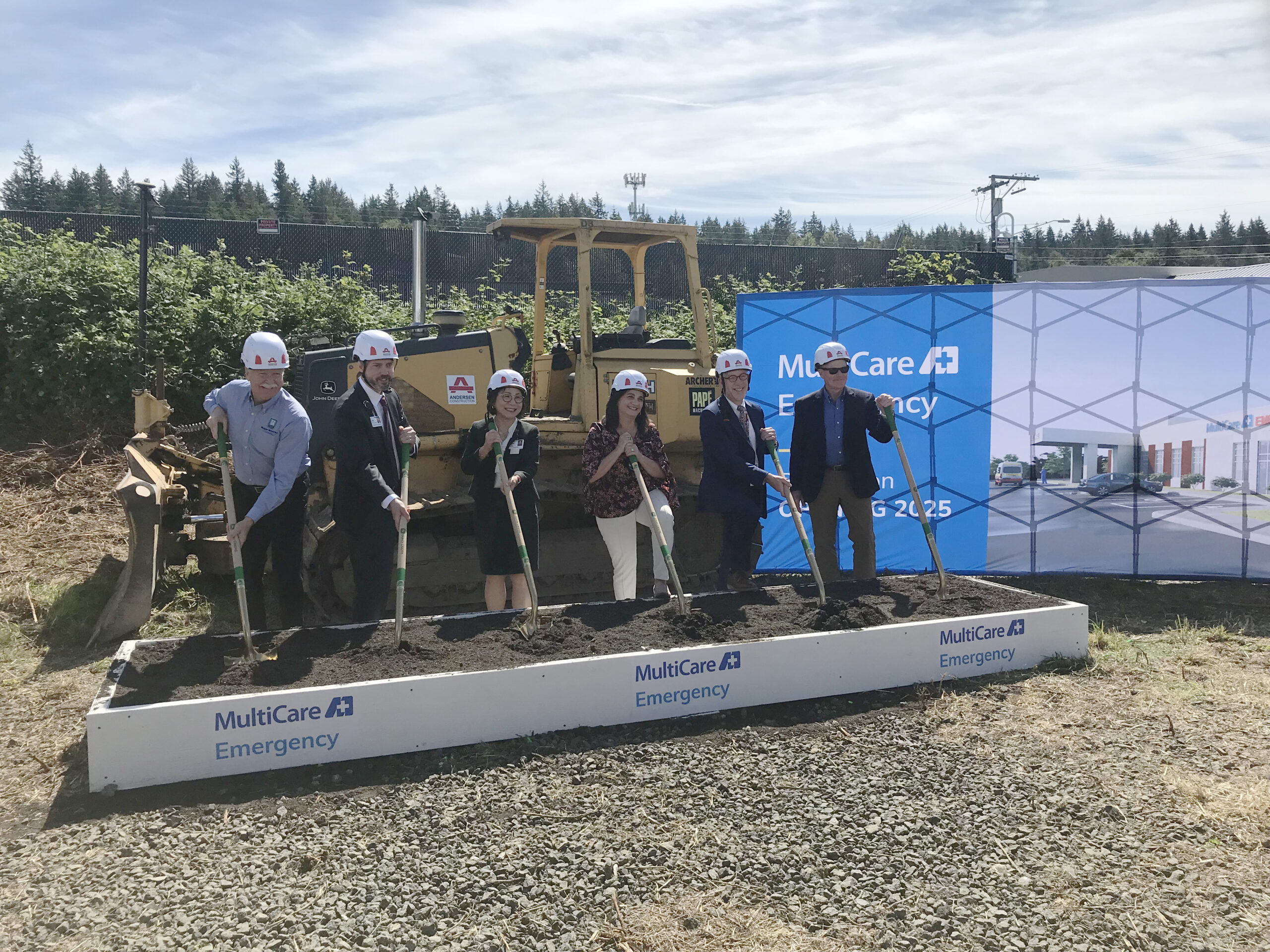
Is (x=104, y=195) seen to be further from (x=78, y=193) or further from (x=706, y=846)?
(x=706, y=846)

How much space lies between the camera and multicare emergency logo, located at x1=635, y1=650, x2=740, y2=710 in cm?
448

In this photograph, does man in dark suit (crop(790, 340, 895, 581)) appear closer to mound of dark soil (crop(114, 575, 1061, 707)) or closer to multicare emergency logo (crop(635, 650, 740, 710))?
mound of dark soil (crop(114, 575, 1061, 707))

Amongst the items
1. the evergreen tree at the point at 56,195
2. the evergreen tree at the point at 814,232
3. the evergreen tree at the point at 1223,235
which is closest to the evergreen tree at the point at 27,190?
the evergreen tree at the point at 56,195

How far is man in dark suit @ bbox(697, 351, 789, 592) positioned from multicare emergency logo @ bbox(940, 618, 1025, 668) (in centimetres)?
119

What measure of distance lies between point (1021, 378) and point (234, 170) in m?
82.1

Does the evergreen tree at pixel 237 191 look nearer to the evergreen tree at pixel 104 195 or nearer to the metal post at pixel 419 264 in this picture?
the evergreen tree at pixel 104 195

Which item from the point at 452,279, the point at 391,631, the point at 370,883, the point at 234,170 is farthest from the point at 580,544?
the point at 234,170

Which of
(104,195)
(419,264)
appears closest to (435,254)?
(419,264)

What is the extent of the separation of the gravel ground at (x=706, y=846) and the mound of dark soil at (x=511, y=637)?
16.1 inches

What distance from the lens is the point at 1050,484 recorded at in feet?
24.0

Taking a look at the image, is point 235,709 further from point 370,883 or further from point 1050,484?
point 1050,484

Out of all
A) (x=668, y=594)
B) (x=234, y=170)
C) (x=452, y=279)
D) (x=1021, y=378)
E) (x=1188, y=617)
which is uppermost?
(x=234, y=170)

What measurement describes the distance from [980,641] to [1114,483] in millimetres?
2867

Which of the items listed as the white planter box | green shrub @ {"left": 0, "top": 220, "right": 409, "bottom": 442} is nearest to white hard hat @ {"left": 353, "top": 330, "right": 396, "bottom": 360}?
the white planter box
